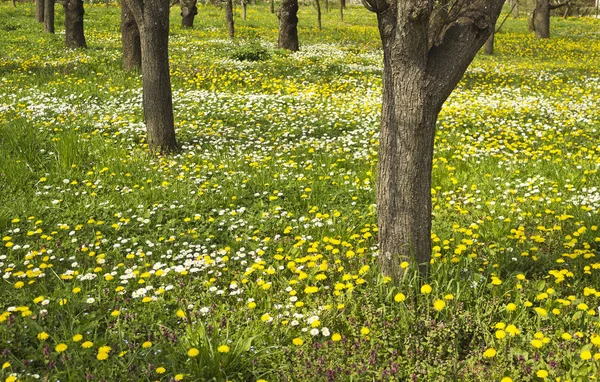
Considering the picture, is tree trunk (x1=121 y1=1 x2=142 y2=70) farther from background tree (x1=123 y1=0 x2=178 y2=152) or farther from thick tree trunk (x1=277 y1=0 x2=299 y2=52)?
thick tree trunk (x1=277 y1=0 x2=299 y2=52)

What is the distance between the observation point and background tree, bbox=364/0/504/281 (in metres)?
3.89

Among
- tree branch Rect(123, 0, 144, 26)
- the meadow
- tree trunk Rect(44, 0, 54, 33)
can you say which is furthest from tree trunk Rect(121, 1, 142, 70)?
tree trunk Rect(44, 0, 54, 33)

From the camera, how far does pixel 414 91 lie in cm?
404

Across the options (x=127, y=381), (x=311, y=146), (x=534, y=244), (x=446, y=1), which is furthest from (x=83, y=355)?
(x=311, y=146)

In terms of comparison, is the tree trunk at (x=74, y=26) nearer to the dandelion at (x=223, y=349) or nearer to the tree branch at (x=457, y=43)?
the tree branch at (x=457, y=43)

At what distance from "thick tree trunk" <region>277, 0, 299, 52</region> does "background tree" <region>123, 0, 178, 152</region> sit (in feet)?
33.5

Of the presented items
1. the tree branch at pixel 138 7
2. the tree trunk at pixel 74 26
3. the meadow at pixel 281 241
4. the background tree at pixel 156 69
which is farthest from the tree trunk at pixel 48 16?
the tree branch at pixel 138 7

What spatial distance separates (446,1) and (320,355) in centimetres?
288

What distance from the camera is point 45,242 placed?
5.84 metres

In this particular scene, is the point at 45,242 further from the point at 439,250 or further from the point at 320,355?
the point at 439,250

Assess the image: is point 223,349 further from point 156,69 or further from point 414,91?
point 156,69

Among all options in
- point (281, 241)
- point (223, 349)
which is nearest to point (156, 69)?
point (281, 241)

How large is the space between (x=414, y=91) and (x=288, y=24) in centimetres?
1521

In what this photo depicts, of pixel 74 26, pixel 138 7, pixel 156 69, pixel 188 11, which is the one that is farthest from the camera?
pixel 188 11
